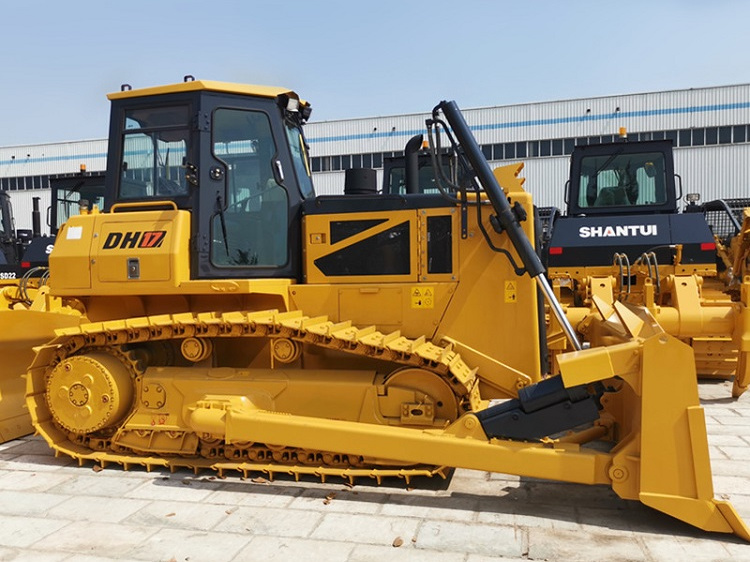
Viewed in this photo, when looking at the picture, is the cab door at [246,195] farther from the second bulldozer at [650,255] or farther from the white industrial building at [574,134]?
the white industrial building at [574,134]

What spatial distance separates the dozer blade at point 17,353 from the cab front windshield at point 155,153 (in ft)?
5.11

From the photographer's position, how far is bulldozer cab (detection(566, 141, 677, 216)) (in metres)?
9.68

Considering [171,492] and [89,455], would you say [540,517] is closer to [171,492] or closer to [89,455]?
[171,492]

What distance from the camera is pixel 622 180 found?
9.87 m

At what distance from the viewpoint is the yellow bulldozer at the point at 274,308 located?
179 inches

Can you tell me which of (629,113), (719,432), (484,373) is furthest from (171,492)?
(629,113)

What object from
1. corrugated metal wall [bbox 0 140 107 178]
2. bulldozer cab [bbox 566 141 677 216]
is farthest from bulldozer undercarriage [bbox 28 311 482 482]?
corrugated metal wall [bbox 0 140 107 178]

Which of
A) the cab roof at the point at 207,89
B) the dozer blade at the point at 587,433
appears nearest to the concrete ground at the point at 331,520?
the dozer blade at the point at 587,433

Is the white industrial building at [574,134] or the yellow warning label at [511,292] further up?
the white industrial building at [574,134]

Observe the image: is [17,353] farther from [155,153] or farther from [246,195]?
[246,195]

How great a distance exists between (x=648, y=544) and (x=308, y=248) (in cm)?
314

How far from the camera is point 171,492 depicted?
4543 mm

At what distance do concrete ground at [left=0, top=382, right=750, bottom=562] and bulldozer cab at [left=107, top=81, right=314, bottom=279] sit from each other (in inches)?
67.1

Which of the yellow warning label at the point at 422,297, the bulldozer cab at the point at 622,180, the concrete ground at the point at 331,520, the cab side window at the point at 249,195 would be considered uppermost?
the bulldozer cab at the point at 622,180
